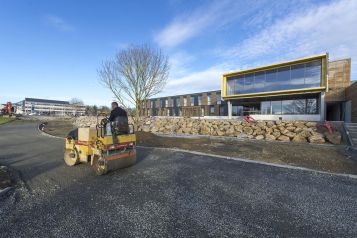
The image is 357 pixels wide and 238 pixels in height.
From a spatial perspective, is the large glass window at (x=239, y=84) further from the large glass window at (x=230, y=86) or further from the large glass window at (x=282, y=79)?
the large glass window at (x=282, y=79)

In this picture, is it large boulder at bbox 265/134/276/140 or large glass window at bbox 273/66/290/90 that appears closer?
large boulder at bbox 265/134/276/140

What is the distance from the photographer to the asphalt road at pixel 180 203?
2.87 metres

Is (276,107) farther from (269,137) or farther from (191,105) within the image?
(191,105)

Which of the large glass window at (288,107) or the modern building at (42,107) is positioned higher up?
the modern building at (42,107)

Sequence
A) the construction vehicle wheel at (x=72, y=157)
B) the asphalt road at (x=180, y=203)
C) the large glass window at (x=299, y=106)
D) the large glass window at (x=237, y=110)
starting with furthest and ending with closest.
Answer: the large glass window at (x=237, y=110) < the large glass window at (x=299, y=106) < the construction vehicle wheel at (x=72, y=157) < the asphalt road at (x=180, y=203)

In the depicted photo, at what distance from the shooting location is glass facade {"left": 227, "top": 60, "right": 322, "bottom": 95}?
63.4ft

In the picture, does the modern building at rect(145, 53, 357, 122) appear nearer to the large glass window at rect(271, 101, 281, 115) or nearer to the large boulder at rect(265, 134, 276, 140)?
the large glass window at rect(271, 101, 281, 115)

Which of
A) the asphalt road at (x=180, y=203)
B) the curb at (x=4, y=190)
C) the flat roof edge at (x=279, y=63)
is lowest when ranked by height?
the asphalt road at (x=180, y=203)

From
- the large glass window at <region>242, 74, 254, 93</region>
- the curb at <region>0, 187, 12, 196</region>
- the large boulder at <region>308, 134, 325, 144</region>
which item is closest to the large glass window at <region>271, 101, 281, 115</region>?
the large glass window at <region>242, 74, 254, 93</region>

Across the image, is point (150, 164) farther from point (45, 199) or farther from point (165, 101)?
point (165, 101)

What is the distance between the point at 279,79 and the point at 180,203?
880 inches

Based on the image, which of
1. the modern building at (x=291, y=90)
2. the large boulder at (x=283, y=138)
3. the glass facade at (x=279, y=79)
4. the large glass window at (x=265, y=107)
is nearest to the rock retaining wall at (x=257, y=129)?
the large boulder at (x=283, y=138)

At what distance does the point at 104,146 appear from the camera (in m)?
5.07

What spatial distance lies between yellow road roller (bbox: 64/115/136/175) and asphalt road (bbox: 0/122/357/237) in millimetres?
339
